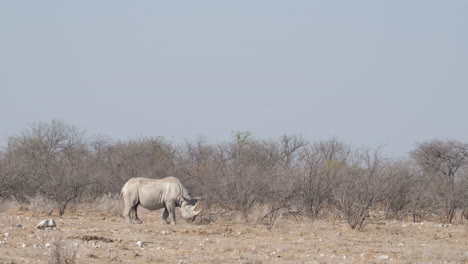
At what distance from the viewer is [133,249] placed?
557 inches

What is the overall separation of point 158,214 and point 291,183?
4767 mm

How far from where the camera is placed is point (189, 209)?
21.0 meters

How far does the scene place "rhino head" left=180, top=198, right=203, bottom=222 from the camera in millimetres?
20883

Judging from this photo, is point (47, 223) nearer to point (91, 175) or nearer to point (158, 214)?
point (158, 214)

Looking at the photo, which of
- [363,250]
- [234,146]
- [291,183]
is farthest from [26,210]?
[234,146]

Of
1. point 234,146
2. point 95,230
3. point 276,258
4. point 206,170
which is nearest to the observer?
point 276,258

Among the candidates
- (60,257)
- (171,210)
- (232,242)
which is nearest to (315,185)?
(171,210)

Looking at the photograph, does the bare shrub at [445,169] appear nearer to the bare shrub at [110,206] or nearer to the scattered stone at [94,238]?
the bare shrub at [110,206]

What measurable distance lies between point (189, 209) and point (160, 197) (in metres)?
0.97

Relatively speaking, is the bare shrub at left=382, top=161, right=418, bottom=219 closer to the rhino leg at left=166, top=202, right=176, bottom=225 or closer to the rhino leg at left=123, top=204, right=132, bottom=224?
the rhino leg at left=166, top=202, right=176, bottom=225

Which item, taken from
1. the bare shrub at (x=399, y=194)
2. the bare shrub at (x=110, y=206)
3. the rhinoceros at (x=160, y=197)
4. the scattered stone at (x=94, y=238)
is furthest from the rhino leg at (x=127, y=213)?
the bare shrub at (x=399, y=194)

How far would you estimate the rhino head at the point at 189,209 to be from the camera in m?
20.9

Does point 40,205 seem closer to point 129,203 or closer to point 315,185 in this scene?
point 129,203

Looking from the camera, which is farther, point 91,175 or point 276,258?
point 91,175
